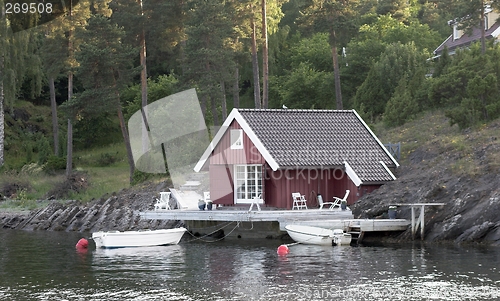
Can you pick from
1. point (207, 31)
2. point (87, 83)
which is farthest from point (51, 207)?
point (207, 31)

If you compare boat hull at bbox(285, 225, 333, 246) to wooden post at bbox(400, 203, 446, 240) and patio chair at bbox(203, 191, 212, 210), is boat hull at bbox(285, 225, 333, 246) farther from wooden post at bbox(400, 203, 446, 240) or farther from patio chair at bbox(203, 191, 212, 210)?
patio chair at bbox(203, 191, 212, 210)

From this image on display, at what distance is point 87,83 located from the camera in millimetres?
45875

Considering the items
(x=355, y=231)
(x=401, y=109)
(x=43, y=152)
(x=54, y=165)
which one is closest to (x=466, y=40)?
(x=401, y=109)

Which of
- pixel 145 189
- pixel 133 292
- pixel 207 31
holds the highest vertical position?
pixel 207 31

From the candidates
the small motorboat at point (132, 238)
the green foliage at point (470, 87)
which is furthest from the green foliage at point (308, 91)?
the small motorboat at point (132, 238)

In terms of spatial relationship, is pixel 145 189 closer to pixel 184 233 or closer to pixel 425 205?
pixel 184 233

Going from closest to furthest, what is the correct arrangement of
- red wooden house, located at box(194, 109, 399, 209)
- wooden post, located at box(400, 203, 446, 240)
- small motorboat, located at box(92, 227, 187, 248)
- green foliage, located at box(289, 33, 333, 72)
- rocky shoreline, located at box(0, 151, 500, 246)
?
rocky shoreline, located at box(0, 151, 500, 246)
wooden post, located at box(400, 203, 446, 240)
small motorboat, located at box(92, 227, 187, 248)
red wooden house, located at box(194, 109, 399, 209)
green foliage, located at box(289, 33, 333, 72)

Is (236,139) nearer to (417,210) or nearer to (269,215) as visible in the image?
(269,215)

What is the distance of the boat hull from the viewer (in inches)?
1177

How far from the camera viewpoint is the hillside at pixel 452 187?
28931 mm

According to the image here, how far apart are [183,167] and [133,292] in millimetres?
24273

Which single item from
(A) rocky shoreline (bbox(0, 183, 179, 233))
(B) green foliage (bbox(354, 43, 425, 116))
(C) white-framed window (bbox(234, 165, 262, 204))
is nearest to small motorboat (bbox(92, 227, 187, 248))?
(A) rocky shoreline (bbox(0, 183, 179, 233))

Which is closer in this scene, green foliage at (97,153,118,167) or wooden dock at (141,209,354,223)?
wooden dock at (141,209,354,223)

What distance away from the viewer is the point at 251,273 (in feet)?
79.4
